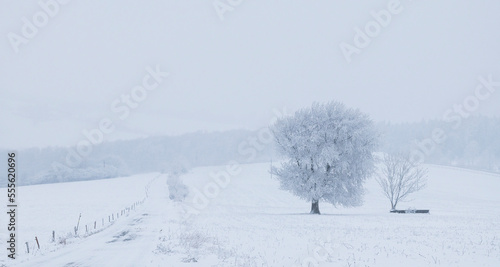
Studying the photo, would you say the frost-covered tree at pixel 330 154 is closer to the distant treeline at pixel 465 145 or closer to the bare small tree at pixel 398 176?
the bare small tree at pixel 398 176

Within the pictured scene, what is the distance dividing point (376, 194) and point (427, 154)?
7205 cm

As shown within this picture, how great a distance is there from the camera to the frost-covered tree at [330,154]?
4675 cm

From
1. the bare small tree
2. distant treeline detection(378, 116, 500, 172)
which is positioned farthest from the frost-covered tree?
distant treeline detection(378, 116, 500, 172)

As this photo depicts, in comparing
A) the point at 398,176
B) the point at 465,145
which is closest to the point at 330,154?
the point at 398,176

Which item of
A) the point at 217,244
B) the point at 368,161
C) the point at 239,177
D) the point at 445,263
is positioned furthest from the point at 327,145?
the point at 239,177

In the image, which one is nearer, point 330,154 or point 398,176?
point 330,154

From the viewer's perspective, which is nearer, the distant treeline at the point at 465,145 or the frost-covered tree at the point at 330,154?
the frost-covered tree at the point at 330,154

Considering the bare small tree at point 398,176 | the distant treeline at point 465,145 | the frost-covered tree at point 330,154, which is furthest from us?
the distant treeline at point 465,145

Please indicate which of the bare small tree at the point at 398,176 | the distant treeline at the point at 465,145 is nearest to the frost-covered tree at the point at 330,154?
the bare small tree at the point at 398,176

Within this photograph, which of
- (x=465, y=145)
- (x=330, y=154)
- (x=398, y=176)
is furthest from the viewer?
(x=465, y=145)

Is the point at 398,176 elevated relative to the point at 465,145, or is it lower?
lower

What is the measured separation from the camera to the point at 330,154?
151 feet

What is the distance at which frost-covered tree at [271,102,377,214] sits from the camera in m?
46.8

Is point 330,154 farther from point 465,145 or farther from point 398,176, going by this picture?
point 465,145
